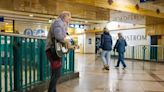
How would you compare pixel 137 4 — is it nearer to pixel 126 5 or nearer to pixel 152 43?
pixel 126 5

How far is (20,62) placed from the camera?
4.41m

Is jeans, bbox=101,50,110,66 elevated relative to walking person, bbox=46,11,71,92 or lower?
lower

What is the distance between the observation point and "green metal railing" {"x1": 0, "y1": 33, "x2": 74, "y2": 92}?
13.1 ft

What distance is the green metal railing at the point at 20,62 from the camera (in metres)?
3.99

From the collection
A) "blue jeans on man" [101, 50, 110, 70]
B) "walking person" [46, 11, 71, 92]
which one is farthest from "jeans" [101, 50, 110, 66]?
"walking person" [46, 11, 71, 92]

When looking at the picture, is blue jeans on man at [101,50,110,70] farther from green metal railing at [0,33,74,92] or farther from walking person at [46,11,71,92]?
walking person at [46,11,71,92]

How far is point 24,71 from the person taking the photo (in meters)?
4.62

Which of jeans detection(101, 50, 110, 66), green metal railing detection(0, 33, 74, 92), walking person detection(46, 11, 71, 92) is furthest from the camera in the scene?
jeans detection(101, 50, 110, 66)

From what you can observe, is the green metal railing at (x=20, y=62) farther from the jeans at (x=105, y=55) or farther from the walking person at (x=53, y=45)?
the jeans at (x=105, y=55)

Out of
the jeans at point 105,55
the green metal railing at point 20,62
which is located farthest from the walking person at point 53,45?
the jeans at point 105,55

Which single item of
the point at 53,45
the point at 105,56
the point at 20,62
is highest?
the point at 53,45

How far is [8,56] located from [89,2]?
542 cm

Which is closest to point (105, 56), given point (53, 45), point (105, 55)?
point (105, 55)

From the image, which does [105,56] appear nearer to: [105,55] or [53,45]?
[105,55]
